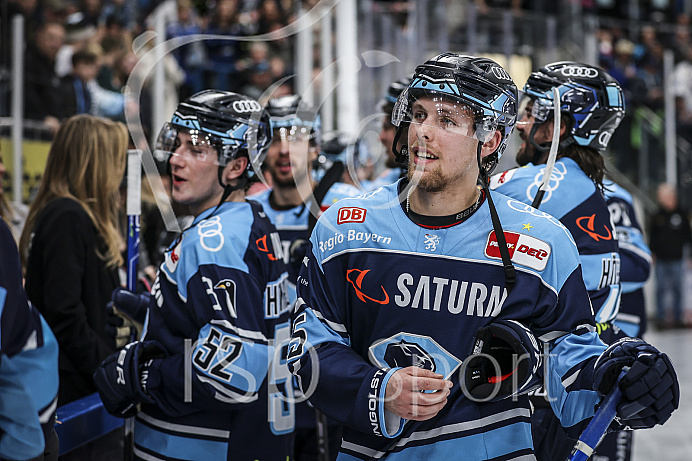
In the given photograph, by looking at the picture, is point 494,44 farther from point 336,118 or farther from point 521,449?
point 521,449

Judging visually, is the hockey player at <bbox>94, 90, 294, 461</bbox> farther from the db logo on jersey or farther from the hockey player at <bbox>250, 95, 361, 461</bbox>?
the hockey player at <bbox>250, 95, 361, 461</bbox>

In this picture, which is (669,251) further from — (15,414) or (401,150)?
(15,414)

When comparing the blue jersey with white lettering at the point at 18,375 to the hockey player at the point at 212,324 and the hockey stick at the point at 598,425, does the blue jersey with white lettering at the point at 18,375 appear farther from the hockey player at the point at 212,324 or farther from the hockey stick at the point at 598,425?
the hockey stick at the point at 598,425

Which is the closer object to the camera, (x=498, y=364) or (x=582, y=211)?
(x=498, y=364)

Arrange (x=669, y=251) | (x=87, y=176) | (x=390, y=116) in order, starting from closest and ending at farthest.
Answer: (x=87, y=176)
(x=390, y=116)
(x=669, y=251)

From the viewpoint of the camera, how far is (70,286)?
3.16 metres

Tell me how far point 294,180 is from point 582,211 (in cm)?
188

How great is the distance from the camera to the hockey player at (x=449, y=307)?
2.01 m

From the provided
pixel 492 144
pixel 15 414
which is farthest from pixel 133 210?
pixel 492 144

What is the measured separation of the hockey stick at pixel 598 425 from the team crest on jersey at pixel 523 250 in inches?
13.8

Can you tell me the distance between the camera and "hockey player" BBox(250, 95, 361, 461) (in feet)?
13.7

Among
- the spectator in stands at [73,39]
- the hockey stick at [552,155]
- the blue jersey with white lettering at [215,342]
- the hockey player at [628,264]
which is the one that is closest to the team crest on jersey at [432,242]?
the hockey stick at [552,155]

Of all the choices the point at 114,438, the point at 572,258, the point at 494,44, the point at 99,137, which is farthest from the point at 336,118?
the point at 572,258

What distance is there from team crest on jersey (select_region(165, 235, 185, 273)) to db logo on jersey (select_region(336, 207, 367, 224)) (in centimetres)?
70
